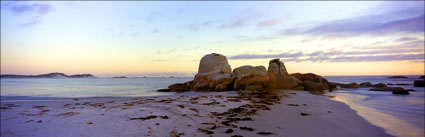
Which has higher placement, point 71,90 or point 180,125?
point 180,125

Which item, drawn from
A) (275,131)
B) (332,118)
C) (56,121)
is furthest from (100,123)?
(332,118)

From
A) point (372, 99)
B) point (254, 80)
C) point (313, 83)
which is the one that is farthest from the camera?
point (313, 83)

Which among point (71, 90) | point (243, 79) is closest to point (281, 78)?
point (243, 79)

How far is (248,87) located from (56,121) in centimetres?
1251

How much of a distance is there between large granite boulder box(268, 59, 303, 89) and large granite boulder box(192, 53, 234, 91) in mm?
4195

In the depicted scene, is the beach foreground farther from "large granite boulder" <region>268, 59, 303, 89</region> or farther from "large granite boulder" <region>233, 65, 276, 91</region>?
"large granite boulder" <region>268, 59, 303, 89</region>

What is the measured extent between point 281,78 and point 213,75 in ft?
19.6

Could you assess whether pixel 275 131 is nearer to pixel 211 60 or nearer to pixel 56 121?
pixel 56 121

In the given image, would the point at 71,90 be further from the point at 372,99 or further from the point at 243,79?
the point at 372,99

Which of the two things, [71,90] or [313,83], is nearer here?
[71,90]

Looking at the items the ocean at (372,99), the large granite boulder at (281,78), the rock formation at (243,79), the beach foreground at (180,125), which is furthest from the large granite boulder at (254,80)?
the beach foreground at (180,125)

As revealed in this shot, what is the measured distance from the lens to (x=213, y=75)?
1794 cm

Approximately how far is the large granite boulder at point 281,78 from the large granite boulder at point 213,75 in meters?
4.19

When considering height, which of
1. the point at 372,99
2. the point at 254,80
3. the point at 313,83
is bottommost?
the point at 372,99
